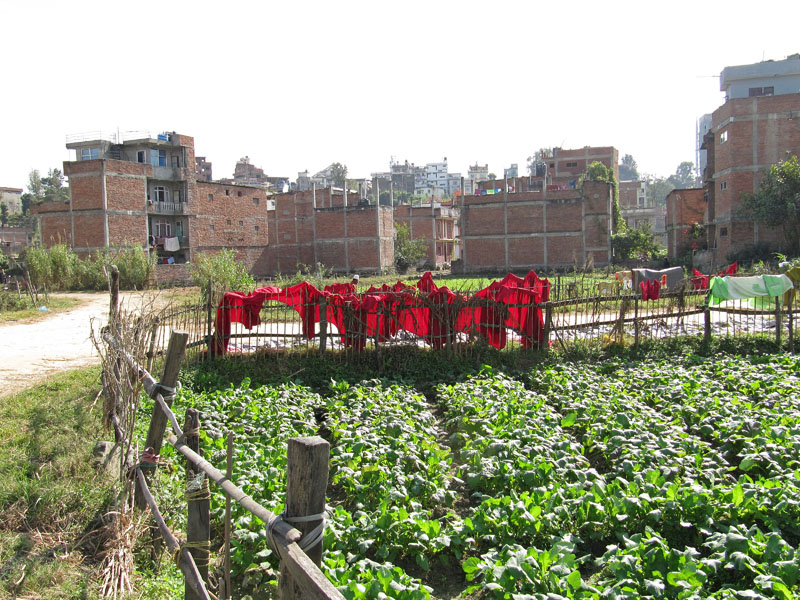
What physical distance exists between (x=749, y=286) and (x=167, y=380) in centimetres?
1269

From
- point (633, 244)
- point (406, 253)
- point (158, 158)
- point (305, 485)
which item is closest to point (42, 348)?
point (305, 485)

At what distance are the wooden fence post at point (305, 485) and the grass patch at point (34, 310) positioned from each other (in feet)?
63.9

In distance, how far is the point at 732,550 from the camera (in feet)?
14.6

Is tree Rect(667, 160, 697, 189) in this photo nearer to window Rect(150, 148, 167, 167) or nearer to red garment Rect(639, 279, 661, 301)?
window Rect(150, 148, 167, 167)

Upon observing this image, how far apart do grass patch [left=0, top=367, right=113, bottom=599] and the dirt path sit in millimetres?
1281

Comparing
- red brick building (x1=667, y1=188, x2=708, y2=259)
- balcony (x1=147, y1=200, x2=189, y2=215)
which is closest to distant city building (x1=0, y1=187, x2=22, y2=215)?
balcony (x1=147, y1=200, x2=189, y2=215)

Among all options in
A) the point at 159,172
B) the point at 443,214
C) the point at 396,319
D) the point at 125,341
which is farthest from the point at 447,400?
the point at 443,214

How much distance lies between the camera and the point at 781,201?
31906 millimetres

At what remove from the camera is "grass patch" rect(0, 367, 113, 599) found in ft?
15.0

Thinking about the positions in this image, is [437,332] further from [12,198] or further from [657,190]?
[657,190]

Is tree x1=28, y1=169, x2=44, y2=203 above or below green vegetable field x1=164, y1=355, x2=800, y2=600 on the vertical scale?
above

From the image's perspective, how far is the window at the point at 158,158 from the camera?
143 ft

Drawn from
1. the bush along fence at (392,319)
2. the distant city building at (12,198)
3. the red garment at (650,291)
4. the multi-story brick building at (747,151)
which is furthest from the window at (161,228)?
the distant city building at (12,198)

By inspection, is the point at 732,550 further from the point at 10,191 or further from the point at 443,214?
the point at 10,191
